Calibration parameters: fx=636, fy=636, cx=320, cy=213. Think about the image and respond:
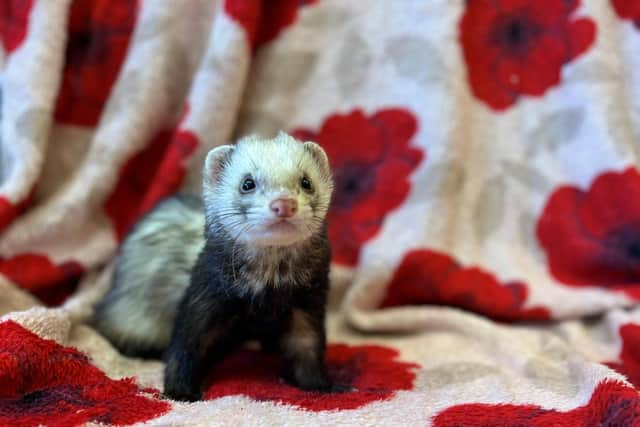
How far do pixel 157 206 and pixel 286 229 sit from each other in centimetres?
52

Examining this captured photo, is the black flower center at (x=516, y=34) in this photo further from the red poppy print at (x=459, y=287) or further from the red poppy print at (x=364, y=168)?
the red poppy print at (x=459, y=287)

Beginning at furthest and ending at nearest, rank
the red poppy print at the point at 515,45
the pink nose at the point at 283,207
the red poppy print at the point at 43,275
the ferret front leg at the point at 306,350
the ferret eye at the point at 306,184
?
the red poppy print at the point at 515,45 < the red poppy print at the point at 43,275 < the ferret front leg at the point at 306,350 < the ferret eye at the point at 306,184 < the pink nose at the point at 283,207

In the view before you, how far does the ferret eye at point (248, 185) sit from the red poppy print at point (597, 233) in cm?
79

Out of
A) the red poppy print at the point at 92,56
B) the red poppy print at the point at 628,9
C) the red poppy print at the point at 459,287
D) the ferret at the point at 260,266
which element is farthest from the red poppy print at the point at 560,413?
the red poppy print at the point at 92,56

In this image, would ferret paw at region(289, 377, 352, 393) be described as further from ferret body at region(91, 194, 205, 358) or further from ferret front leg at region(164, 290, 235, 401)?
ferret body at region(91, 194, 205, 358)

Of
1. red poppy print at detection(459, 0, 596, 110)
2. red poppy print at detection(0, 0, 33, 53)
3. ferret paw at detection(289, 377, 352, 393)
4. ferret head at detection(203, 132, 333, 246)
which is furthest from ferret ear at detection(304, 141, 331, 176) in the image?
Answer: red poppy print at detection(0, 0, 33, 53)

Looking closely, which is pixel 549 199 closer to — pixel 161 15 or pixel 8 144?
pixel 161 15

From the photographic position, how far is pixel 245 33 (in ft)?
4.57

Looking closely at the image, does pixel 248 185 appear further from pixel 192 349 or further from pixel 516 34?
pixel 516 34

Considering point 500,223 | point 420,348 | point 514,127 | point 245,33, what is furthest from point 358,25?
point 420,348

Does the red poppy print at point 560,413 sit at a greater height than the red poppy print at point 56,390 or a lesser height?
greater

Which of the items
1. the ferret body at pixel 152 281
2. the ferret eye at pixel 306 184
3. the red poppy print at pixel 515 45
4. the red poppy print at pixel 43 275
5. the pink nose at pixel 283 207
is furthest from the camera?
the red poppy print at pixel 515 45

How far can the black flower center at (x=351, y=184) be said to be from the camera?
4.83 ft

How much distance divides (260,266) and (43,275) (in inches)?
24.9
